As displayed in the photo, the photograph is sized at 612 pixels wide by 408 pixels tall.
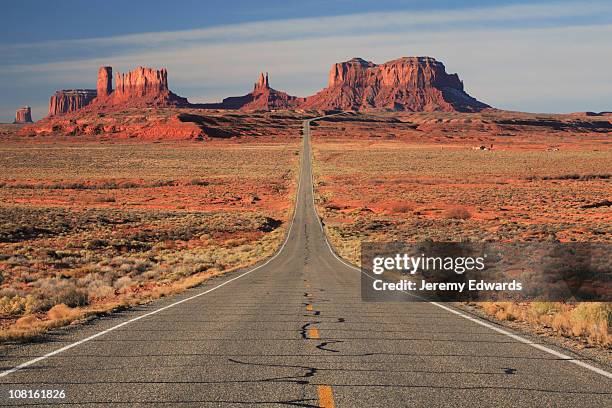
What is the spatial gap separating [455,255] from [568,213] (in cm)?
2552

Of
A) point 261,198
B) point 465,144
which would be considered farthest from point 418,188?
point 465,144

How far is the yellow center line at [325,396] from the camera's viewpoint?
6.35 m

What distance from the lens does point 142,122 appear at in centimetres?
18475

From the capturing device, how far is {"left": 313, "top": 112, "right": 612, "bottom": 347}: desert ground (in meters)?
14.4

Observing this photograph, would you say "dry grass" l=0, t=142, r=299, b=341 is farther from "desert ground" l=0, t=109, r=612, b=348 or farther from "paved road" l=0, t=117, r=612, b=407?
"paved road" l=0, t=117, r=612, b=407

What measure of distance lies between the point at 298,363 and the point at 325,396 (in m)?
1.59

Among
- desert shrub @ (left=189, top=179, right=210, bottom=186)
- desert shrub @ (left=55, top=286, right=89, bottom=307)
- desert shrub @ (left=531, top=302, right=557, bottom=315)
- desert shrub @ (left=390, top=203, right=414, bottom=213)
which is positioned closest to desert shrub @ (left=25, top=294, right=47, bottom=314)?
desert shrub @ (left=55, top=286, right=89, bottom=307)

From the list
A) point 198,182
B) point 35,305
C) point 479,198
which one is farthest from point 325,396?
point 198,182

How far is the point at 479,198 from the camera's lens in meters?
64.5

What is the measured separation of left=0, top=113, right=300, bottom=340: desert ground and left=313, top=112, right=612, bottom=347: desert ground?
7221mm

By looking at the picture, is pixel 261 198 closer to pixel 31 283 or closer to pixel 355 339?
pixel 31 283

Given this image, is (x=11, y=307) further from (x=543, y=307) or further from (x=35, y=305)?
(x=543, y=307)

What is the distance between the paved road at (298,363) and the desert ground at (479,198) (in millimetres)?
2569

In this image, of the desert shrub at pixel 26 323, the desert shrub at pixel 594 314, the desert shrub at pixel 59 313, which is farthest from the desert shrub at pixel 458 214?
the desert shrub at pixel 26 323
